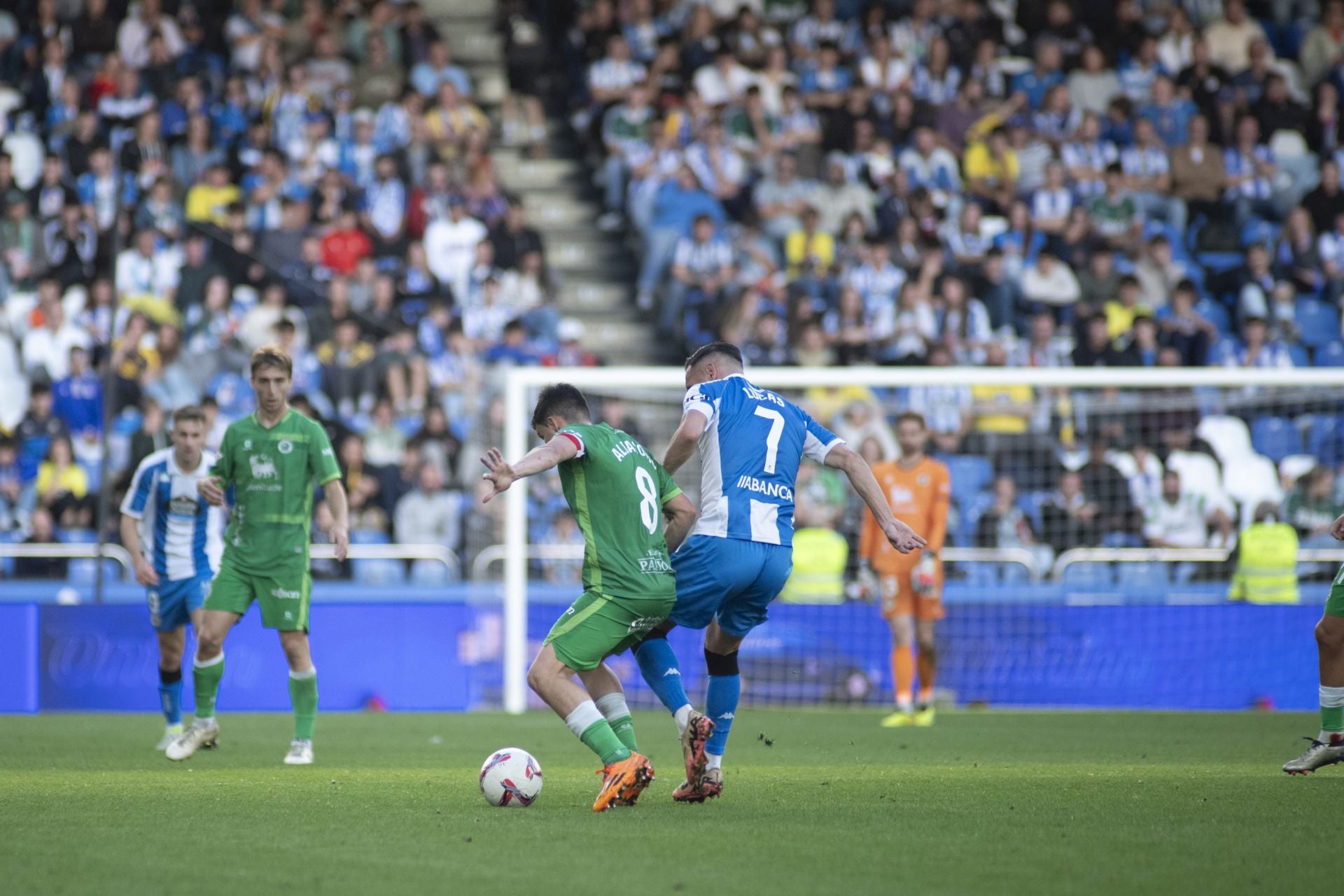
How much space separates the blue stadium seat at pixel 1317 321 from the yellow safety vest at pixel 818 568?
711 centimetres

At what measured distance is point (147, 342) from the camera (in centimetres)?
1806

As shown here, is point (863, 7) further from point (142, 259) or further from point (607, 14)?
point (142, 259)

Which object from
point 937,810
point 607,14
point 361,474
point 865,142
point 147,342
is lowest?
point 937,810

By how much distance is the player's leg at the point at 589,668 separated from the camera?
707cm

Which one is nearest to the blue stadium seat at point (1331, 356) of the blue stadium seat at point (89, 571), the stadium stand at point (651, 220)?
the stadium stand at point (651, 220)

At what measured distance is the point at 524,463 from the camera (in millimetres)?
6660

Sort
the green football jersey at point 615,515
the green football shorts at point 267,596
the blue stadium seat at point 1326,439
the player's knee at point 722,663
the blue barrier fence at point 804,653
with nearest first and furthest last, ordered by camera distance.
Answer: the green football jersey at point 615,515 < the player's knee at point 722,663 < the green football shorts at point 267,596 < the blue barrier fence at point 804,653 < the blue stadium seat at point 1326,439

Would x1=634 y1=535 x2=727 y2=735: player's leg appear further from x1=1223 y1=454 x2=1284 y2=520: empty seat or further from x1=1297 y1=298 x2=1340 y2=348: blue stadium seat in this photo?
x1=1297 y1=298 x2=1340 y2=348: blue stadium seat

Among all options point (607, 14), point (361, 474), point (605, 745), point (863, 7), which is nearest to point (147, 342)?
point (361, 474)

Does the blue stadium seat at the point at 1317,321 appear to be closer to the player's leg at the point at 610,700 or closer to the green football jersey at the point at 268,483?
the green football jersey at the point at 268,483

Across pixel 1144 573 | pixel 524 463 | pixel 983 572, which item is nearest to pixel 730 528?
pixel 524 463

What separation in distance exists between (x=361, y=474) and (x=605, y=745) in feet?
33.6

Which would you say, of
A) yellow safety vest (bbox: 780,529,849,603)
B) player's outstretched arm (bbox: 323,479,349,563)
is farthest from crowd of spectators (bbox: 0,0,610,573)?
player's outstretched arm (bbox: 323,479,349,563)

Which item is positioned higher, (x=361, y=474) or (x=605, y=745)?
(x=361, y=474)
